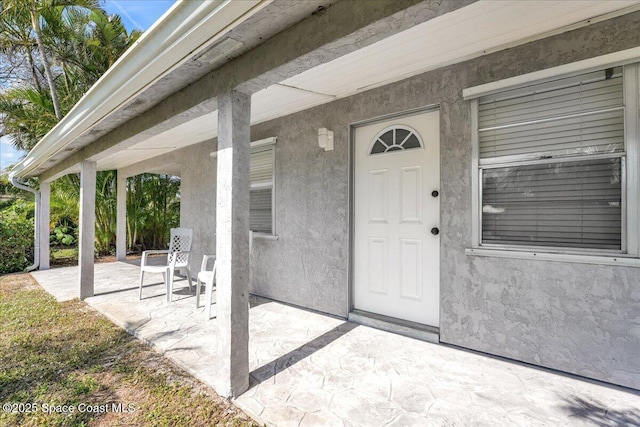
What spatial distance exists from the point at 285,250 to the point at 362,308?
1444mm

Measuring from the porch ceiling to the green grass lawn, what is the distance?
9.91 feet

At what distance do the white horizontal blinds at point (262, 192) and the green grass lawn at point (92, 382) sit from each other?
2435 millimetres

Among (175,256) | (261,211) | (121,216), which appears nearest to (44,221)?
(121,216)

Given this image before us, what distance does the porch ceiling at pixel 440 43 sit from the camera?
7.30 feet

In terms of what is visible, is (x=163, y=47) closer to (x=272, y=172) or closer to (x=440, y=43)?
(x=440, y=43)

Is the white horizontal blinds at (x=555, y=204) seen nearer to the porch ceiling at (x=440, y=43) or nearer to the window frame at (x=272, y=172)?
the porch ceiling at (x=440, y=43)

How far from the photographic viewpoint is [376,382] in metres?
2.59

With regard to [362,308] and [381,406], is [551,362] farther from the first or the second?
[362,308]

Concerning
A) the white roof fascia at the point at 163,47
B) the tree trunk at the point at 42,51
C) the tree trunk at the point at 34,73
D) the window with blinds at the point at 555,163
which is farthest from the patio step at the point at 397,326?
the tree trunk at the point at 34,73

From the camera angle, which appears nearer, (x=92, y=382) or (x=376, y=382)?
(x=376, y=382)

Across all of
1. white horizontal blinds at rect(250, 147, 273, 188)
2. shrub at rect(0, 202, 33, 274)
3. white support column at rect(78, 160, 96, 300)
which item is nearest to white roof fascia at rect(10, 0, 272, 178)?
white support column at rect(78, 160, 96, 300)

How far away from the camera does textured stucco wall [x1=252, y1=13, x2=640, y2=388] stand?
2.43 metres

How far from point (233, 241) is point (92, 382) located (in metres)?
1.86

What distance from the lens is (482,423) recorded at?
82.1 inches
